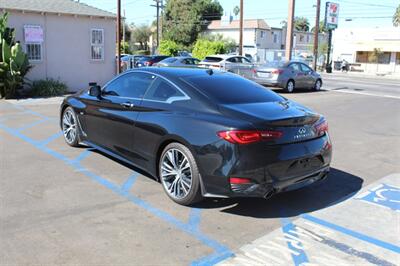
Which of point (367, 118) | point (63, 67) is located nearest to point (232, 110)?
point (367, 118)

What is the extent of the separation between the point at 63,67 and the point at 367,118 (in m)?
11.5

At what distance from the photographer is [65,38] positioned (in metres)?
16.9

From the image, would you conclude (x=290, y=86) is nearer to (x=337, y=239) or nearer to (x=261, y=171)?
(x=261, y=171)

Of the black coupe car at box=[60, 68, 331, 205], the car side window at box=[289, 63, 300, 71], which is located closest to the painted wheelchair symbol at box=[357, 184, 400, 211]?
the black coupe car at box=[60, 68, 331, 205]

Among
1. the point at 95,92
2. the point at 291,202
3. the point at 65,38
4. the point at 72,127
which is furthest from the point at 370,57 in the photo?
the point at 291,202

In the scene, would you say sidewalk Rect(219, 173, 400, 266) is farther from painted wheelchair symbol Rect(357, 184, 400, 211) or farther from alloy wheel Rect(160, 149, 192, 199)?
alloy wheel Rect(160, 149, 192, 199)

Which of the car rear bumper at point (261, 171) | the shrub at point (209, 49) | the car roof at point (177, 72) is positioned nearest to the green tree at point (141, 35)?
the shrub at point (209, 49)

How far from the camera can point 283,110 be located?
500 centimetres

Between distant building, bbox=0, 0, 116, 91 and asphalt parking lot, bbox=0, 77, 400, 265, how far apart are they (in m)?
9.56

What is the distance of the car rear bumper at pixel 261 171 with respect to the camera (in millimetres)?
4391

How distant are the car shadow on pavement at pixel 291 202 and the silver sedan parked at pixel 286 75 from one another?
1365 cm

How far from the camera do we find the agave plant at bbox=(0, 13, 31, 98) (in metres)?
13.9

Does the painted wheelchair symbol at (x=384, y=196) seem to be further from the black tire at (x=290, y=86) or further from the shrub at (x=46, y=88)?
the black tire at (x=290, y=86)

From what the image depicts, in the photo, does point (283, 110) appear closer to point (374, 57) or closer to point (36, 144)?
point (36, 144)
